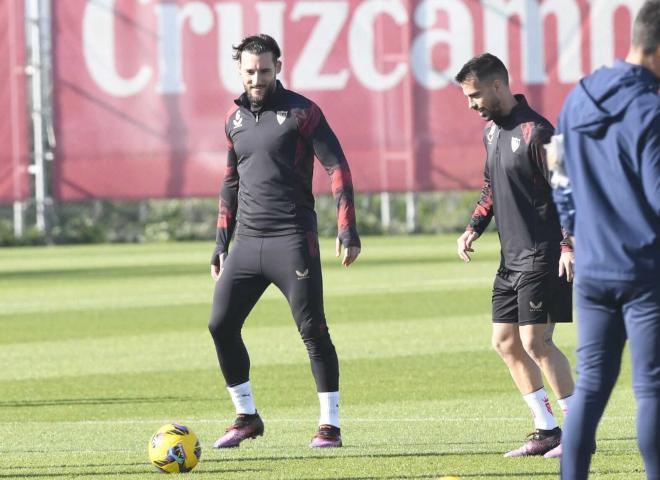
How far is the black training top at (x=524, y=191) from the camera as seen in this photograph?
820cm

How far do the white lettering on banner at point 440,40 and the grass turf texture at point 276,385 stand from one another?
10282 mm

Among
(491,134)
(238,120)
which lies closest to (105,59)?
(238,120)

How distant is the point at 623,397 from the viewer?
11375 millimetres

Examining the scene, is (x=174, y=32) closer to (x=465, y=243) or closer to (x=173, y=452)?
(x=465, y=243)

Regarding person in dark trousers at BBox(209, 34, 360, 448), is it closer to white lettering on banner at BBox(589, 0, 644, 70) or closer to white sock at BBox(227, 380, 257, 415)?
white sock at BBox(227, 380, 257, 415)

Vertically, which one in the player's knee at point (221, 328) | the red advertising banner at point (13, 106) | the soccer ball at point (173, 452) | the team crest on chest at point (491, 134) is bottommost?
the soccer ball at point (173, 452)

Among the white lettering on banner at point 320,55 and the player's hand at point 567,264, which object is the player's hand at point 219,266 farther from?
the white lettering on banner at point 320,55

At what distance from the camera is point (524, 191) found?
8266mm

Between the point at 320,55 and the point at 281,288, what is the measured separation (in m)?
26.2

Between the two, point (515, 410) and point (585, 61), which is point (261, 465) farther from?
point (585, 61)

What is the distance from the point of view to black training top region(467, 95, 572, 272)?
8.20 metres

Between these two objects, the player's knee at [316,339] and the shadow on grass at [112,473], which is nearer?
the shadow on grass at [112,473]

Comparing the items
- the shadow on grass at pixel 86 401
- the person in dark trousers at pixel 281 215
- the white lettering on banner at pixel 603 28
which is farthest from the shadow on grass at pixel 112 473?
the white lettering on banner at pixel 603 28

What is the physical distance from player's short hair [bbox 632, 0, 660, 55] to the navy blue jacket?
0.28 ft
